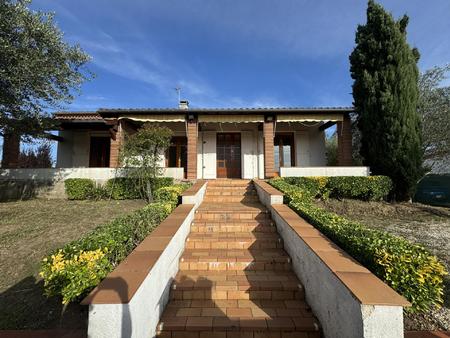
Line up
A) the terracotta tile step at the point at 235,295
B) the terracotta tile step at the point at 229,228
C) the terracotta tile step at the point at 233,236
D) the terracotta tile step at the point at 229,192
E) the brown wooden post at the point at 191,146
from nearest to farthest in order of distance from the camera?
the terracotta tile step at the point at 235,295 → the terracotta tile step at the point at 233,236 → the terracotta tile step at the point at 229,228 → the terracotta tile step at the point at 229,192 → the brown wooden post at the point at 191,146

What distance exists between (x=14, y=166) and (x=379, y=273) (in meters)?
14.4

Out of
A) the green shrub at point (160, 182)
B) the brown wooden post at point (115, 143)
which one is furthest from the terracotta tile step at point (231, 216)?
the brown wooden post at point (115, 143)

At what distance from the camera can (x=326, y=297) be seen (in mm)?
2572

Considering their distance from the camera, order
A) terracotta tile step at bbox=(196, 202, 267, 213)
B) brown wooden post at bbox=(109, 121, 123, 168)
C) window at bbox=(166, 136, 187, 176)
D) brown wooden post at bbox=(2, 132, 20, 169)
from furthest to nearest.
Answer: window at bbox=(166, 136, 187, 176), brown wooden post at bbox=(2, 132, 20, 169), brown wooden post at bbox=(109, 121, 123, 168), terracotta tile step at bbox=(196, 202, 267, 213)

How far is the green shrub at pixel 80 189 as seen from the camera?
954 centimetres

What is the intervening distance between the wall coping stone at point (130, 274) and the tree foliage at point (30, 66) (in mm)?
7044

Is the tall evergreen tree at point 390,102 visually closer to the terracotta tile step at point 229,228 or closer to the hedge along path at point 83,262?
the terracotta tile step at point 229,228

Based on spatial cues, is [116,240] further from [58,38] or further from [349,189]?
[349,189]

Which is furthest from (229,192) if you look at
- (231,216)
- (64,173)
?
(64,173)

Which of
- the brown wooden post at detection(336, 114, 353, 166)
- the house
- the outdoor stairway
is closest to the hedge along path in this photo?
the outdoor stairway

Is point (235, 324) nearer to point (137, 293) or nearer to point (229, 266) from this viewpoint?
point (229, 266)

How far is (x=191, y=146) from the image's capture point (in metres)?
10.7

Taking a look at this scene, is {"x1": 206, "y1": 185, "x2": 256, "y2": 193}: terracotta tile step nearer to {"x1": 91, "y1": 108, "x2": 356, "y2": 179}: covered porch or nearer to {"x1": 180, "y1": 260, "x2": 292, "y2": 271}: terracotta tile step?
{"x1": 91, "y1": 108, "x2": 356, "y2": 179}: covered porch

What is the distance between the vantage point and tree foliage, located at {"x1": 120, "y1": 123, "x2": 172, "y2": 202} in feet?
28.2
